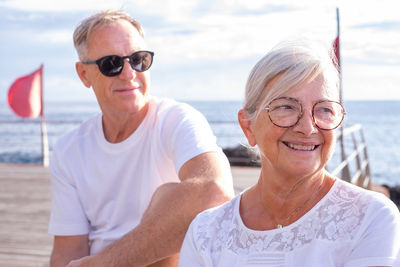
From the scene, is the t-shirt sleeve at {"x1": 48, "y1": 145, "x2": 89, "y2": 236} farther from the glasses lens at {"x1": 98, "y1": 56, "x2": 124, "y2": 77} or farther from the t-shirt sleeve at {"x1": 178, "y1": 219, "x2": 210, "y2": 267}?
the t-shirt sleeve at {"x1": 178, "y1": 219, "x2": 210, "y2": 267}

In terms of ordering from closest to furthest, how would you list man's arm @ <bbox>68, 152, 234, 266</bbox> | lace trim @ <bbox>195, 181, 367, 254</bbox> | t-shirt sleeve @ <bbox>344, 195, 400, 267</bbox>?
t-shirt sleeve @ <bbox>344, 195, 400, 267</bbox>
lace trim @ <bbox>195, 181, 367, 254</bbox>
man's arm @ <bbox>68, 152, 234, 266</bbox>

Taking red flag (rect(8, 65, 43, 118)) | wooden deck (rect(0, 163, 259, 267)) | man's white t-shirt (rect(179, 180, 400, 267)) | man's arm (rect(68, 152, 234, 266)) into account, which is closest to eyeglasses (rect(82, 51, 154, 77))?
man's arm (rect(68, 152, 234, 266))

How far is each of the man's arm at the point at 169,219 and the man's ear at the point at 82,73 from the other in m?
0.77

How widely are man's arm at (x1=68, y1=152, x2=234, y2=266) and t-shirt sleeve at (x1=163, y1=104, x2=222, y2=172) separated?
103 millimetres

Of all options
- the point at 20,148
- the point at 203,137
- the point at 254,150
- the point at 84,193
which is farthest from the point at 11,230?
the point at 20,148

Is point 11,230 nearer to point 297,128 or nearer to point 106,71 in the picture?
point 106,71

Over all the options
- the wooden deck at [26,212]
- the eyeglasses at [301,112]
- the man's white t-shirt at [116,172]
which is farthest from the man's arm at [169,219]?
the wooden deck at [26,212]

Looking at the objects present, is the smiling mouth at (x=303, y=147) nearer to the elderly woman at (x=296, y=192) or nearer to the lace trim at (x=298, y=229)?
the elderly woman at (x=296, y=192)

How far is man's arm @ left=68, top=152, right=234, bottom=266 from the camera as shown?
172 centimetres

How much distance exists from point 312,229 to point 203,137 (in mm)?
748

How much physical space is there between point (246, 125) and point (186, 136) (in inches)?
19.5

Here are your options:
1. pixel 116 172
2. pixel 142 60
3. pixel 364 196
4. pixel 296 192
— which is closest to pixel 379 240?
pixel 364 196

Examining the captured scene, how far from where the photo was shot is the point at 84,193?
2.12 metres

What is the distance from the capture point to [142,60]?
215 cm
